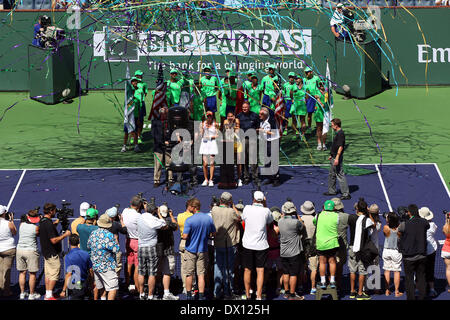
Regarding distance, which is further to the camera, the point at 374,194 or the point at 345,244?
the point at 374,194

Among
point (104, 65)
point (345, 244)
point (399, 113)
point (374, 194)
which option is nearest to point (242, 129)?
point (374, 194)

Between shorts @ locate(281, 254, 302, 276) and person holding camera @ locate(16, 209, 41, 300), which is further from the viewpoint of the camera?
person holding camera @ locate(16, 209, 41, 300)

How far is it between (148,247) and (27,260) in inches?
77.2

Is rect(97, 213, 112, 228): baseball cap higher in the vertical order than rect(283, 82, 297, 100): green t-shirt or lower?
lower

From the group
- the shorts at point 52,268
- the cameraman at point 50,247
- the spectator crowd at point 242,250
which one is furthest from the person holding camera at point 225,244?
the shorts at point 52,268

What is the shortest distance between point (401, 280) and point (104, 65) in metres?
18.2

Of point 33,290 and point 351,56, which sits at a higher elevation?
point 351,56

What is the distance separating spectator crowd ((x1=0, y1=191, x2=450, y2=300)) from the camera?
43.2ft

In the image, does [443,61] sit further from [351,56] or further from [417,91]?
[351,56]

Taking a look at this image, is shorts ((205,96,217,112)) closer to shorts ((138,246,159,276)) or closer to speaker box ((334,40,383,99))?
speaker box ((334,40,383,99))

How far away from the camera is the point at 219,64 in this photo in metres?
29.3

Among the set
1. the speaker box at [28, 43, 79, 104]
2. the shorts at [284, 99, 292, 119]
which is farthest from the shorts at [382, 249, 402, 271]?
the speaker box at [28, 43, 79, 104]

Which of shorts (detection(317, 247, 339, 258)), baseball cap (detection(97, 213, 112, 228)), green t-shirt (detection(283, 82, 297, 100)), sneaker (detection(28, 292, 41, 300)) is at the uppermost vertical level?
green t-shirt (detection(283, 82, 297, 100))

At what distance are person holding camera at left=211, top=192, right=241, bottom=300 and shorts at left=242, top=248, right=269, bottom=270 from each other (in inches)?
7.7
